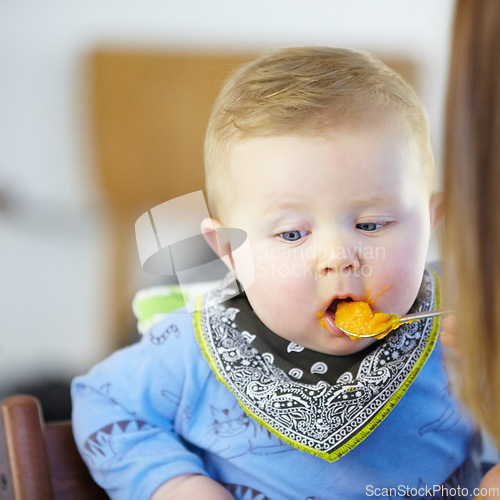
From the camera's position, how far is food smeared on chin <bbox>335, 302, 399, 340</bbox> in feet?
1.24

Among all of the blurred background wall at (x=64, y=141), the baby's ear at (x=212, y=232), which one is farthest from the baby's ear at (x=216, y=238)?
the blurred background wall at (x=64, y=141)

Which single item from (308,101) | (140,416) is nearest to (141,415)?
(140,416)

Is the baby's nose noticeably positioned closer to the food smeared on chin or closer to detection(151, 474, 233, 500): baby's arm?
the food smeared on chin

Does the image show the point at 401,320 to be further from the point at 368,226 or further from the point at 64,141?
the point at 64,141

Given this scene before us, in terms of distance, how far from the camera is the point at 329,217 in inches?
14.1

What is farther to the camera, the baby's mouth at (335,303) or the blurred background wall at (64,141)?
the blurred background wall at (64,141)

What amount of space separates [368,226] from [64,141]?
86cm

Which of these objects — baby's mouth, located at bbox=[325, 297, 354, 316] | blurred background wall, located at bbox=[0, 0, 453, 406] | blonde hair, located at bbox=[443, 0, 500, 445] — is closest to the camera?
blonde hair, located at bbox=[443, 0, 500, 445]

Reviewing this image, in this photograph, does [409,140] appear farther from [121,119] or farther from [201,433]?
[121,119]

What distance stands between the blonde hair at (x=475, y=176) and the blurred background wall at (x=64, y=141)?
1.74ft

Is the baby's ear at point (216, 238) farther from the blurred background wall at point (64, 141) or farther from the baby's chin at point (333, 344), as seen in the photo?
the blurred background wall at point (64, 141)

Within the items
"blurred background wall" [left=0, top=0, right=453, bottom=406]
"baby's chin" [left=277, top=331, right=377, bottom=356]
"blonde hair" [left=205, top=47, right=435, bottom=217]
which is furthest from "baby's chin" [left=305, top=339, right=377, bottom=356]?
"blurred background wall" [left=0, top=0, right=453, bottom=406]

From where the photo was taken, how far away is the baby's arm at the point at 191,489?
16.7 inches

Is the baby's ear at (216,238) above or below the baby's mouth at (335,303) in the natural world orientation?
above
